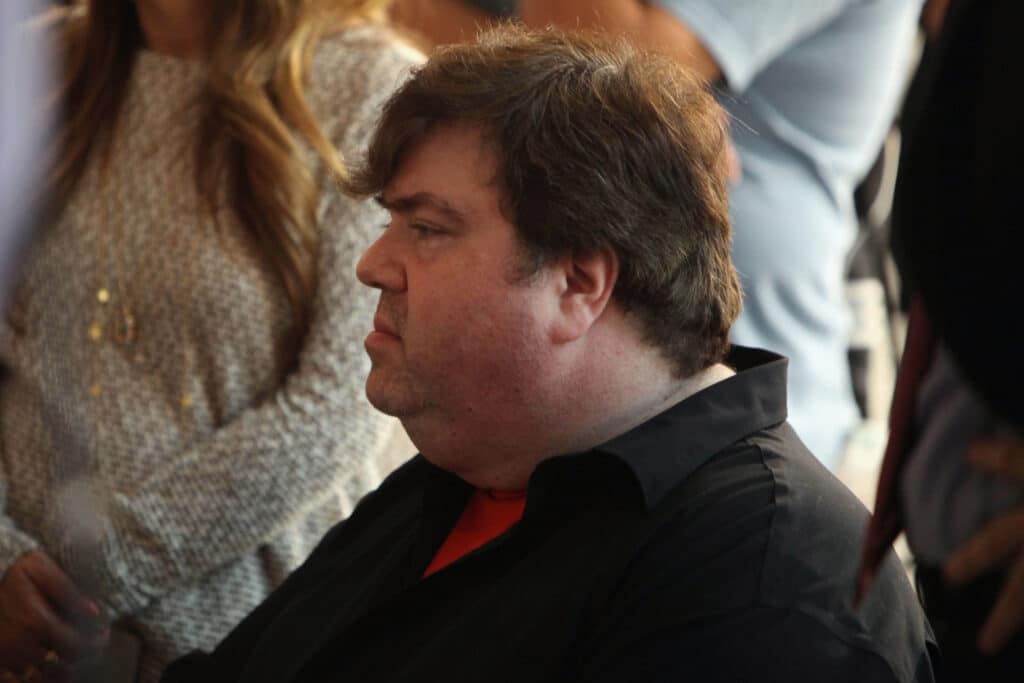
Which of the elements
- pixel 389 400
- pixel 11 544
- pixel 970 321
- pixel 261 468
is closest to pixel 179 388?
pixel 261 468

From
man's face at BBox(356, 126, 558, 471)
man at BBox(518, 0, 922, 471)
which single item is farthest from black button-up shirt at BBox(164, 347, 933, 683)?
man at BBox(518, 0, 922, 471)

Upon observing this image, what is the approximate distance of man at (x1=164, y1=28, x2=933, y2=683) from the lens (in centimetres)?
117

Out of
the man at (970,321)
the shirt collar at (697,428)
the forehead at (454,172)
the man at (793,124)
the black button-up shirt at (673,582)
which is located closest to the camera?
the man at (970,321)

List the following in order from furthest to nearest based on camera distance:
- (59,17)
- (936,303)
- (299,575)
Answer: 1. (59,17)
2. (299,575)
3. (936,303)

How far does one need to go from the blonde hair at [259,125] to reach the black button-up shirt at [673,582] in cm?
49

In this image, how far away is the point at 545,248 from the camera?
1300 mm

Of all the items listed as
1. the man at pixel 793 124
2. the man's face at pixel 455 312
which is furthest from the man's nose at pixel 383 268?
the man at pixel 793 124

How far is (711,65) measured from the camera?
1.67 metres

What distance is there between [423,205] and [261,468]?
1.63ft

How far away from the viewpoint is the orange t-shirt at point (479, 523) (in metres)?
1.42

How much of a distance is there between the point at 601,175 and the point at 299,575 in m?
0.65

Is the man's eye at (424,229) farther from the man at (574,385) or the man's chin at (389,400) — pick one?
the man's chin at (389,400)

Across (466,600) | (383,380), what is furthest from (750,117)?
(466,600)

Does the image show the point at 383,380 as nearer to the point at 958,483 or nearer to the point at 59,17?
the point at 958,483
